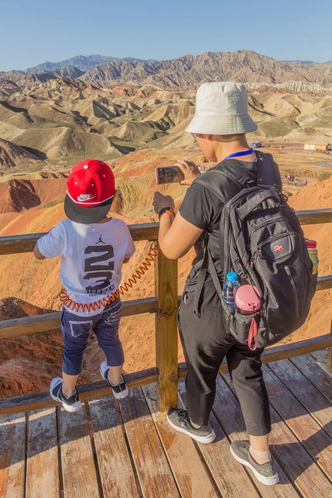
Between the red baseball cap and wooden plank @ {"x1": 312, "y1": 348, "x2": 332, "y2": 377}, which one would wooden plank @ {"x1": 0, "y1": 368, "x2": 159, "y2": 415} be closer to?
the red baseball cap

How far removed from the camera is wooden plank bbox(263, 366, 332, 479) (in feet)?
9.20

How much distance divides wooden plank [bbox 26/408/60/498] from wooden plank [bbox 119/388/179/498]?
52 cm

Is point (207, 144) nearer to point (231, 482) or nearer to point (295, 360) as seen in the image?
point (231, 482)

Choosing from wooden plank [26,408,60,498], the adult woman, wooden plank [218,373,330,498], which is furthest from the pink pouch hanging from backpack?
wooden plank [26,408,60,498]

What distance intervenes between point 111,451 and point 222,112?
2.31 metres

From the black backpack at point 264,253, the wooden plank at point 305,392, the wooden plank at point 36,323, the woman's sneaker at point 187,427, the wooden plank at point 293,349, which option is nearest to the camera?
the black backpack at point 264,253

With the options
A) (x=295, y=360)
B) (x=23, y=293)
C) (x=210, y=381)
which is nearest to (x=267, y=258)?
(x=210, y=381)

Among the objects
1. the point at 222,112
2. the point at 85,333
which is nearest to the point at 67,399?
the point at 85,333

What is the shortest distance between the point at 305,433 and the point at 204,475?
87 centimetres

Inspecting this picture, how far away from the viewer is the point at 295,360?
13.0ft

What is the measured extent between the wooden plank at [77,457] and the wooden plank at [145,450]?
0.29 metres

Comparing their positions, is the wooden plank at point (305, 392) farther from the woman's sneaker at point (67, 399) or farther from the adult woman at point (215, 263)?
the woman's sneaker at point (67, 399)

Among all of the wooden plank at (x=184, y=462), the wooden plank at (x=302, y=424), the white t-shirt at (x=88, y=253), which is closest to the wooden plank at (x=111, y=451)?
the wooden plank at (x=184, y=462)

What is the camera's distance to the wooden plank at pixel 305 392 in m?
3.18
